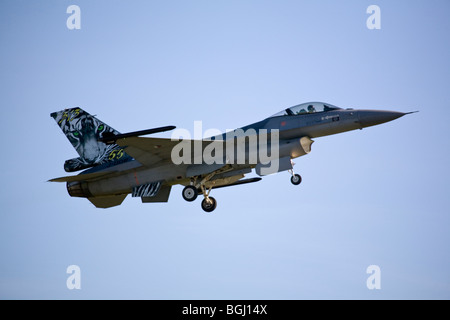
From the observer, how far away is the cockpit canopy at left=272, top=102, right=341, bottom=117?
24.2 m

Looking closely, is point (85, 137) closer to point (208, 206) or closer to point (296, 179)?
point (208, 206)

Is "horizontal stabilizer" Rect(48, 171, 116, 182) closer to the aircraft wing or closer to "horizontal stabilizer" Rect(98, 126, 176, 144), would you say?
the aircraft wing

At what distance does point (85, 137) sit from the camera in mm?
27281

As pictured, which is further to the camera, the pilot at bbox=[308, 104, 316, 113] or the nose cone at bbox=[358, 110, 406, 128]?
the pilot at bbox=[308, 104, 316, 113]

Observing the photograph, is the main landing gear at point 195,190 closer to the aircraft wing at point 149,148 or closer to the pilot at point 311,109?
the aircraft wing at point 149,148

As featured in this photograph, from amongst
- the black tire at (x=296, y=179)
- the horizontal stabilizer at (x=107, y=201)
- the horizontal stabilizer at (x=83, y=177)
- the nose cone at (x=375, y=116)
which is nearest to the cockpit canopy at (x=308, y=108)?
the nose cone at (x=375, y=116)

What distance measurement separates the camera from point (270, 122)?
24.4 metres

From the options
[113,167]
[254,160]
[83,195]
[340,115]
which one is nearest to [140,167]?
[113,167]

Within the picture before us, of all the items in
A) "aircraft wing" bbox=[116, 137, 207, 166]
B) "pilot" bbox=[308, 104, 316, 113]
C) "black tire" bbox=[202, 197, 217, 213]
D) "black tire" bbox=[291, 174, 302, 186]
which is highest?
"pilot" bbox=[308, 104, 316, 113]

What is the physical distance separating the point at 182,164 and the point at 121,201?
3.86m

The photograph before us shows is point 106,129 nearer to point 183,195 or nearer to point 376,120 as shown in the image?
point 183,195

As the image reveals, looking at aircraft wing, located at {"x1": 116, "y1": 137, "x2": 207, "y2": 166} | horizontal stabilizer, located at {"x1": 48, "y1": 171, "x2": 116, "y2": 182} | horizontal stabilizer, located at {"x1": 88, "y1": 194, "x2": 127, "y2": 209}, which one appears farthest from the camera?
horizontal stabilizer, located at {"x1": 88, "y1": 194, "x2": 127, "y2": 209}

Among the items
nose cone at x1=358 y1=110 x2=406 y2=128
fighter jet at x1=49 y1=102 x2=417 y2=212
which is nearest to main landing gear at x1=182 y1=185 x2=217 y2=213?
fighter jet at x1=49 y1=102 x2=417 y2=212

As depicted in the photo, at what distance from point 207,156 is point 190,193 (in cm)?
174
